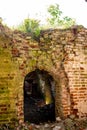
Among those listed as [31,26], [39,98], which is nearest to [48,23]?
[31,26]

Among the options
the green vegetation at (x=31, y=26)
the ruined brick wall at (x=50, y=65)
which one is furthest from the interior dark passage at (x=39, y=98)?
the green vegetation at (x=31, y=26)

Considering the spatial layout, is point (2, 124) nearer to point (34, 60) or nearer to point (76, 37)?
point (34, 60)

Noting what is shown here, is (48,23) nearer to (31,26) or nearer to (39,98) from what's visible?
(31,26)

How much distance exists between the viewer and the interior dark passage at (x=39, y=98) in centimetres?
896

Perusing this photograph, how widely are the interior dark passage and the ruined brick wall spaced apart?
1047 millimetres

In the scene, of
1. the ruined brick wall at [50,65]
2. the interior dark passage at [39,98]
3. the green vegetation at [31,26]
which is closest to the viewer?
the ruined brick wall at [50,65]

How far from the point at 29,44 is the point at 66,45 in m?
1.09

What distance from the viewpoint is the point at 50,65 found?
743 centimetres

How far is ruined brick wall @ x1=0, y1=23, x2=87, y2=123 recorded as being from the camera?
6898 mm

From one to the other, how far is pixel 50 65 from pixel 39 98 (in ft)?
19.8

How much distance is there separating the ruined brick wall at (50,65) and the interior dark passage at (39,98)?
1047 mm

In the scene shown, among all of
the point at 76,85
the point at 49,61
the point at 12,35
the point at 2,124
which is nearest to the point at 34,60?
the point at 49,61

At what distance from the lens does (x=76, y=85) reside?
7539 millimetres

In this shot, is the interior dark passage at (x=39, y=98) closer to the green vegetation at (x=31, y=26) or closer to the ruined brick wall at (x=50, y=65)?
the ruined brick wall at (x=50, y=65)
